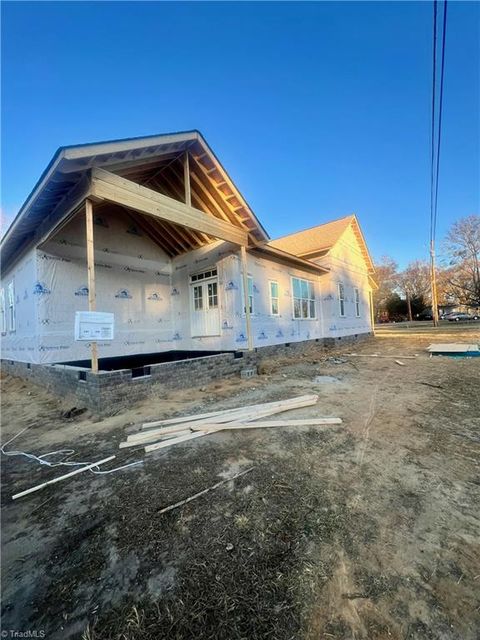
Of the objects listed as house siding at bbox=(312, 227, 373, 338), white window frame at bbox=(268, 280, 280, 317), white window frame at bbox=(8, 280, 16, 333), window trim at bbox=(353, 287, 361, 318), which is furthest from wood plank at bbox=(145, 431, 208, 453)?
window trim at bbox=(353, 287, 361, 318)

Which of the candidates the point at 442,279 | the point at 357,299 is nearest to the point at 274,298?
the point at 357,299

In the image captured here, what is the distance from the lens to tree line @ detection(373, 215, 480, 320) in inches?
1260

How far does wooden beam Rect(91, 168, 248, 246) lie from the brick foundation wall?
3.56m

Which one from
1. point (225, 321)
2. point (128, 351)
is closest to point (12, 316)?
point (128, 351)

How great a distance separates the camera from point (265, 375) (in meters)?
8.12

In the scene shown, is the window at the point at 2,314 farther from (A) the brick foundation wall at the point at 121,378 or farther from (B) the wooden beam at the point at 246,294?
(B) the wooden beam at the point at 246,294

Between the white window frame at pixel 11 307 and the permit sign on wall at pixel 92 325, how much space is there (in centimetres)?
632

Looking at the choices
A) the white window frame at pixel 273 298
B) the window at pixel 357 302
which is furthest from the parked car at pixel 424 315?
the white window frame at pixel 273 298

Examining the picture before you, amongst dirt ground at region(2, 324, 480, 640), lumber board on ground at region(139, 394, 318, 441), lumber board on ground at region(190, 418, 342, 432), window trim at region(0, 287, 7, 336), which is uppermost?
window trim at region(0, 287, 7, 336)

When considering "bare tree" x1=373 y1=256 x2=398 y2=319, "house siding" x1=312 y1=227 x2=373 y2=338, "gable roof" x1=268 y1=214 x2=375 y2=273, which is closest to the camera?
"house siding" x1=312 y1=227 x2=373 y2=338

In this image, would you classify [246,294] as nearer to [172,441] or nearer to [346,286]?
[172,441]

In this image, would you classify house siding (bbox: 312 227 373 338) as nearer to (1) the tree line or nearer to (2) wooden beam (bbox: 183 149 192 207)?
(2) wooden beam (bbox: 183 149 192 207)

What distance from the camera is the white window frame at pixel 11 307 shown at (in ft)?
30.5

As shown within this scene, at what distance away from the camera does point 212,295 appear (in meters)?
9.79
